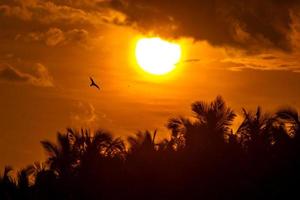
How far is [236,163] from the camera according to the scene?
112 ft

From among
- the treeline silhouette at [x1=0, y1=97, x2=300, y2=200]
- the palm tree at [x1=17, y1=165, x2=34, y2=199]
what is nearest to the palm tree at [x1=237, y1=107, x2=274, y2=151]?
the treeline silhouette at [x1=0, y1=97, x2=300, y2=200]

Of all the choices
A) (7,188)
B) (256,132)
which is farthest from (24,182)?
(256,132)

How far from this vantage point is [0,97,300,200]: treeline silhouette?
32438mm

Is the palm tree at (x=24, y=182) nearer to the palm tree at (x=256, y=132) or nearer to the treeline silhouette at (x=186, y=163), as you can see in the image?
the treeline silhouette at (x=186, y=163)

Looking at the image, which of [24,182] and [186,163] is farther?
[24,182]

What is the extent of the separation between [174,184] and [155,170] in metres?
1.56

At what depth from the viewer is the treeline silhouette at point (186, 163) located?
106ft

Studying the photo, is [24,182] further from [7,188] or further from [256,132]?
[256,132]

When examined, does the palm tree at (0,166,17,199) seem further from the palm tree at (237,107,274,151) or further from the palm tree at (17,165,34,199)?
the palm tree at (237,107,274,151)

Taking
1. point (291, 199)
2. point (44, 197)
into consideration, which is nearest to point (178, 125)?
point (44, 197)

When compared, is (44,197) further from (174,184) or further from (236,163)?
(236,163)

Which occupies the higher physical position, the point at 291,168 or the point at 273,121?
the point at 273,121

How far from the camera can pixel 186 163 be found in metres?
35.9

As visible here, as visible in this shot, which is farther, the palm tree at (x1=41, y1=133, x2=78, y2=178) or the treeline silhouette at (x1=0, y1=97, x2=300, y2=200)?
the palm tree at (x1=41, y1=133, x2=78, y2=178)
